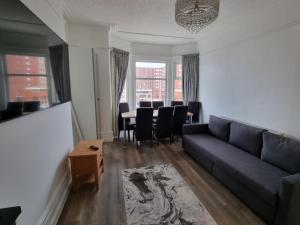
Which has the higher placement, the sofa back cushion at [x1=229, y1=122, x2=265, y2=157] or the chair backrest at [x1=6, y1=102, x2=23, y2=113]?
the chair backrest at [x1=6, y1=102, x2=23, y2=113]

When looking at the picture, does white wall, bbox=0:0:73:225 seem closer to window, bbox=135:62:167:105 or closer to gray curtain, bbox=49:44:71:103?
gray curtain, bbox=49:44:71:103

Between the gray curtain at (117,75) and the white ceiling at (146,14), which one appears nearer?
the white ceiling at (146,14)

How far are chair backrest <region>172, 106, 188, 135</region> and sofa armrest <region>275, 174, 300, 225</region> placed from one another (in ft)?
8.96

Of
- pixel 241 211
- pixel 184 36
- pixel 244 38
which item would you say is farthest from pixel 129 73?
pixel 241 211

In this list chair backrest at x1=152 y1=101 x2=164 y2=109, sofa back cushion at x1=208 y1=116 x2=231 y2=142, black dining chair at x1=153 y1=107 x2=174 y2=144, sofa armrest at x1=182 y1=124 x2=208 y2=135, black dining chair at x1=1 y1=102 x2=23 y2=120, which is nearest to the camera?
black dining chair at x1=1 y1=102 x2=23 y2=120

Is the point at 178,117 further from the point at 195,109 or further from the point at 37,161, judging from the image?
the point at 37,161

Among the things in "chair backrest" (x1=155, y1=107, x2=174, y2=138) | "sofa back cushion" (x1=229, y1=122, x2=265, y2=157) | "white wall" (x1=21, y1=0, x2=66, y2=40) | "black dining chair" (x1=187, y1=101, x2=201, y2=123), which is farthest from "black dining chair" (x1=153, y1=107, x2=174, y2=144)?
"white wall" (x1=21, y1=0, x2=66, y2=40)

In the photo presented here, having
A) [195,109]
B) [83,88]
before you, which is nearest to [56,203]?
[83,88]

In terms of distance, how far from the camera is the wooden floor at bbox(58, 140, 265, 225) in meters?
1.89

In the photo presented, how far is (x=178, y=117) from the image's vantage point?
4.26 meters

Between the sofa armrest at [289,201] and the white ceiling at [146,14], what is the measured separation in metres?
2.38

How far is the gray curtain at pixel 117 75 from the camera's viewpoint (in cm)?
464

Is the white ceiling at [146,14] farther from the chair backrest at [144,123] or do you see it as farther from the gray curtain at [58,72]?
the chair backrest at [144,123]

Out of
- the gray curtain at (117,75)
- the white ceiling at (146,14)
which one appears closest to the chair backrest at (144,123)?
the gray curtain at (117,75)
